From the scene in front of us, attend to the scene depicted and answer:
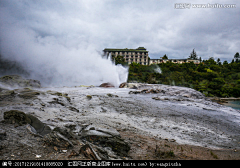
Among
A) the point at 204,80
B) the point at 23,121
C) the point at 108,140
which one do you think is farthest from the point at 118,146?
the point at 204,80

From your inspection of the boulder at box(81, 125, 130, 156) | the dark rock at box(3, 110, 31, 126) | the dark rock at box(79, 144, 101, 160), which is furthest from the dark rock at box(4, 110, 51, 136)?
A: the dark rock at box(79, 144, 101, 160)

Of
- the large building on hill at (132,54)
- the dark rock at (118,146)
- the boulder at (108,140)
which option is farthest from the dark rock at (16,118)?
the large building on hill at (132,54)

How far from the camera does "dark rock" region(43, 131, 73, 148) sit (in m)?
3.60

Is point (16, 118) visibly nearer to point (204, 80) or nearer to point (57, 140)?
point (57, 140)

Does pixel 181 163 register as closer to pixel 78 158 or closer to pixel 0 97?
pixel 78 158

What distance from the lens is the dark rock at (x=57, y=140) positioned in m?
3.60

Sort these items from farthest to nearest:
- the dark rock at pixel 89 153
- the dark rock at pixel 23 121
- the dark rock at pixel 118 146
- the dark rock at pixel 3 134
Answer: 1. the dark rock at pixel 23 121
2. the dark rock at pixel 118 146
3. the dark rock at pixel 3 134
4. the dark rock at pixel 89 153

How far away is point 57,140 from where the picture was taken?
373cm

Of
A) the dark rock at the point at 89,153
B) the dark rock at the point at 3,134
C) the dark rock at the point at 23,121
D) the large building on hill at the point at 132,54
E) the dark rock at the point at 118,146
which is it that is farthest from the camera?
the large building on hill at the point at 132,54

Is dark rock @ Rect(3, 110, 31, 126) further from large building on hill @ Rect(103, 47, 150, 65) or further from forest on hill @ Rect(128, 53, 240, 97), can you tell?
large building on hill @ Rect(103, 47, 150, 65)

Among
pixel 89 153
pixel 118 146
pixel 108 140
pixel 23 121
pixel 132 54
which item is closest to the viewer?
pixel 89 153

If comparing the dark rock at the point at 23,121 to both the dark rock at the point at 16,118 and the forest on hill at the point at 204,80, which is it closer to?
the dark rock at the point at 16,118

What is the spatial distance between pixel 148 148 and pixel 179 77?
40629 mm

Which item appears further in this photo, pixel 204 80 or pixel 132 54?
pixel 132 54
